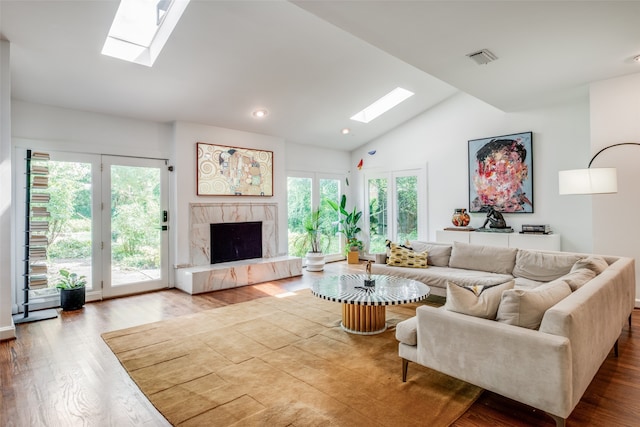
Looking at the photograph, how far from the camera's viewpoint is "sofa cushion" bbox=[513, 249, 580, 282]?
3.92m

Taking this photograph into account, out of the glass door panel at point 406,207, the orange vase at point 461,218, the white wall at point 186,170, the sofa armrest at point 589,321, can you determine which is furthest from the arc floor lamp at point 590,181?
the white wall at point 186,170

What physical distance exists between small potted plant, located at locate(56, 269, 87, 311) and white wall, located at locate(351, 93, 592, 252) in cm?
582

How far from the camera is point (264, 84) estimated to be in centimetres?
495

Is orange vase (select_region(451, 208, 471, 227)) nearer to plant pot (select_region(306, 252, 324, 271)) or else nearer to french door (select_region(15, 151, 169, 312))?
plant pot (select_region(306, 252, 324, 271))

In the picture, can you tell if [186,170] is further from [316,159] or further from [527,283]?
[527,283]

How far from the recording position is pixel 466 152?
648 centimetres

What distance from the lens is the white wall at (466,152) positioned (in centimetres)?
530

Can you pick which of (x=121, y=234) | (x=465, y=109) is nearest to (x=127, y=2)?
(x=121, y=234)

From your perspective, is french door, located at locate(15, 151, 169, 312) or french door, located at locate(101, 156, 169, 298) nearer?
french door, located at locate(15, 151, 169, 312)

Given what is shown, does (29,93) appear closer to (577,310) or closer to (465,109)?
(577,310)

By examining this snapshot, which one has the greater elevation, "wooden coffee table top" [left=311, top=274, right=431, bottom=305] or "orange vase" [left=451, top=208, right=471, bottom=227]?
"orange vase" [left=451, top=208, right=471, bottom=227]

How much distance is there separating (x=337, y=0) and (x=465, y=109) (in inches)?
182

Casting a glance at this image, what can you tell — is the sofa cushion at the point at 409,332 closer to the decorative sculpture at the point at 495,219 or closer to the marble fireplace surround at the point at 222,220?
the decorative sculpture at the point at 495,219

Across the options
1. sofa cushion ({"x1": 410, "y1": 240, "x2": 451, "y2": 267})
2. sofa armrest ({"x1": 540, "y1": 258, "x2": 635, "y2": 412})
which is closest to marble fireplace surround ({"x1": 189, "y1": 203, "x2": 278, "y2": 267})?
sofa cushion ({"x1": 410, "y1": 240, "x2": 451, "y2": 267})
